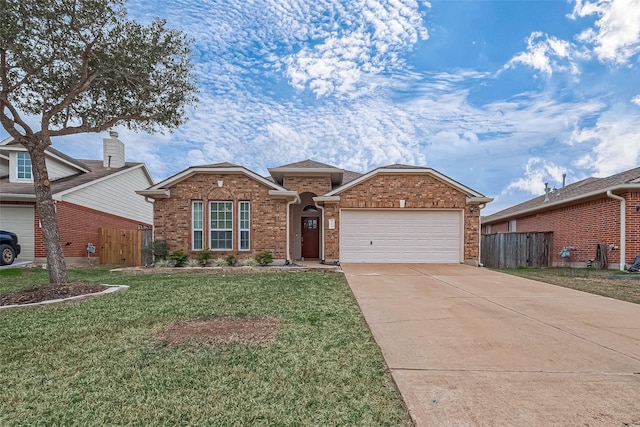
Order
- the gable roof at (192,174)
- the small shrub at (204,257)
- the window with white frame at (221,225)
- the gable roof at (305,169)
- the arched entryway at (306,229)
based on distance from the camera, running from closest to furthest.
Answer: the small shrub at (204,257) < the gable roof at (192,174) < the window with white frame at (221,225) < the gable roof at (305,169) < the arched entryway at (306,229)

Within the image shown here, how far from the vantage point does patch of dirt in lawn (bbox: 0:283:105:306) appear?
256 inches

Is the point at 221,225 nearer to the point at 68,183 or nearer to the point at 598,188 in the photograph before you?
the point at 68,183

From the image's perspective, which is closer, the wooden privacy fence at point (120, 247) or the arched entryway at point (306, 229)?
the wooden privacy fence at point (120, 247)

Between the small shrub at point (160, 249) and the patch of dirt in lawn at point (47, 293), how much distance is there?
4756 millimetres

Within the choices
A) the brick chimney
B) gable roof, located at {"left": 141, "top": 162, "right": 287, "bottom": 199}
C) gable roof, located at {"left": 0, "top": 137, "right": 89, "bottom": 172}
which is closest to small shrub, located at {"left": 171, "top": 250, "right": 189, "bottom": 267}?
gable roof, located at {"left": 141, "top": 162, "right": 287, "bottom": 199}

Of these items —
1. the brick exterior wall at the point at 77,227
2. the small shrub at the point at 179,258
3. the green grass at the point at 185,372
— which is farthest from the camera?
the brick exterior wall at the point at 77,227

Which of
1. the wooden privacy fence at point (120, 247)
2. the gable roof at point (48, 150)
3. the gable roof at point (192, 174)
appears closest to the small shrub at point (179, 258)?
the gable roof at point (192, 174)

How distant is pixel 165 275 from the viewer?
10742 mm

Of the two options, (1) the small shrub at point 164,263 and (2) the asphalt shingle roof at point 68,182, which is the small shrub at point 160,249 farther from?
(2) the asphalt shingle roof at point 68,182

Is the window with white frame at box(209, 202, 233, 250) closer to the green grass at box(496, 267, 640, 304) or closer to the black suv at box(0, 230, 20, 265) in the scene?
the black suv at box(0, 230, 20, 265)

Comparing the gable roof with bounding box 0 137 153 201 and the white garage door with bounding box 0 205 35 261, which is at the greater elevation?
the gable roof with bounding box 0 137 153 201

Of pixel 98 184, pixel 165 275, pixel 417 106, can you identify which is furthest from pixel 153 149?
pixel 417 106

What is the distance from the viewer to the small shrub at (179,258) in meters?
12.0

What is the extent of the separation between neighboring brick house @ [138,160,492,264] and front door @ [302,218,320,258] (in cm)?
194
